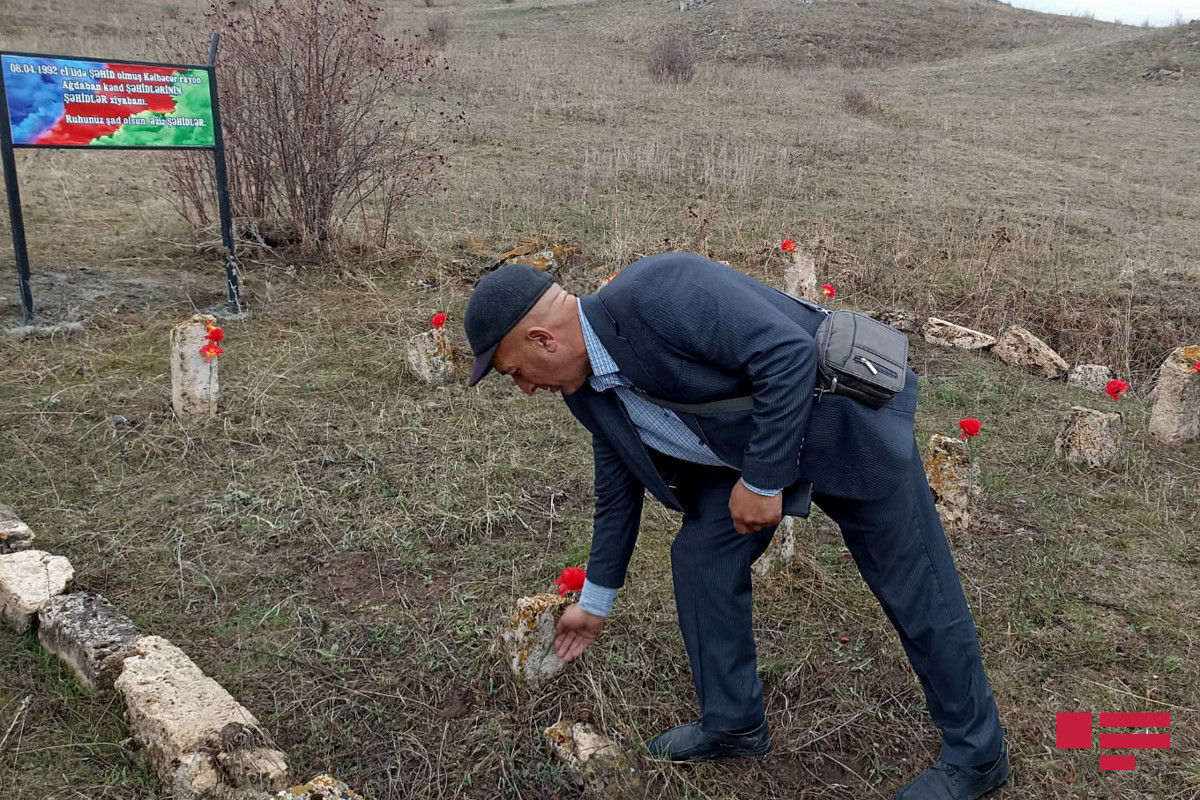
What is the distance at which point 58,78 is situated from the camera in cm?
561

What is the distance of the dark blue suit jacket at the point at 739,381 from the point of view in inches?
76.9

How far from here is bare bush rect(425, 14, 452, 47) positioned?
2121cm

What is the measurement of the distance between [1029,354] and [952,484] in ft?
8.70

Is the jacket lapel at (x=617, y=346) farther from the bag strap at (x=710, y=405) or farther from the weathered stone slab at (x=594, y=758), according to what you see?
the weathered stone slab at (x=594, y=758)

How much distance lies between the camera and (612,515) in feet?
8.00

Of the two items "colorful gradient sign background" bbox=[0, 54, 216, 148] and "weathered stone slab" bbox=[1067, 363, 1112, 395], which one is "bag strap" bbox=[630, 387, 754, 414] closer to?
"weathered stone slab" bbox=[1067, 363, 1112, 395]

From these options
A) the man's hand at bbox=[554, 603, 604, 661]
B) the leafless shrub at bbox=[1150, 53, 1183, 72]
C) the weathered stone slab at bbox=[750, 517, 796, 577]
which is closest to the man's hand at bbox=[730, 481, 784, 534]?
the man's hand at bbox=[554, 603, 604, 661]

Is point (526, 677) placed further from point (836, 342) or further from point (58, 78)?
point (58, 78)

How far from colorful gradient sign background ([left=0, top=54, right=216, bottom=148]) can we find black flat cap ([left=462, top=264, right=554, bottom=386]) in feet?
16.3

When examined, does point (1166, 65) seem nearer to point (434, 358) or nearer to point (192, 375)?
point (434, 358)

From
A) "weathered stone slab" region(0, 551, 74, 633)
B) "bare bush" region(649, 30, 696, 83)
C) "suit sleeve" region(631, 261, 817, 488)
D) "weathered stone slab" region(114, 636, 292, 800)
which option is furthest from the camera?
"bare bush" region(649, 30, 696, 83)

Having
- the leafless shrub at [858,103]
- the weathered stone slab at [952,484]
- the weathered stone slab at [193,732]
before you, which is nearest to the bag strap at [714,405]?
the weathered stone slab at [193,732]

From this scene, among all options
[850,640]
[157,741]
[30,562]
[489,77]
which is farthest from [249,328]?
[489,77]

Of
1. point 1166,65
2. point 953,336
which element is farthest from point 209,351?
point 1166,65
